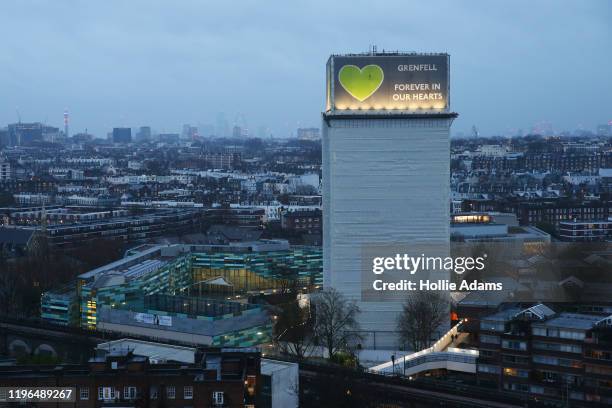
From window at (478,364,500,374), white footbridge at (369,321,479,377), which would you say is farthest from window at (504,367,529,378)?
white footbridge at (369,321,479,377)

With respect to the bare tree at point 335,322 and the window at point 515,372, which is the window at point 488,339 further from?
the bare tree at point 335,322

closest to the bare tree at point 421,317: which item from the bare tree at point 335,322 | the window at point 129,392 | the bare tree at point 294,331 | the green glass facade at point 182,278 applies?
the bare tree at point 335,322

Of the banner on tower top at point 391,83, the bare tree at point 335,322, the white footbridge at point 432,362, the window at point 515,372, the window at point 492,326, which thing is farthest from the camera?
the banner on tower top at point 391,83

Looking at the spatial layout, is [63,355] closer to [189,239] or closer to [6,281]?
[6,281]

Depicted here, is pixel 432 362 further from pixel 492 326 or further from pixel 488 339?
pixel 492 326

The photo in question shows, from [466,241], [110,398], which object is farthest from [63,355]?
[466,241]

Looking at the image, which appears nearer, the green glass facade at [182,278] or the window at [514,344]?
the window at [514,344]

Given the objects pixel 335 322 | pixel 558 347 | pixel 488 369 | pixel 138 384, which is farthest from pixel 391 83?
pixel 138 384

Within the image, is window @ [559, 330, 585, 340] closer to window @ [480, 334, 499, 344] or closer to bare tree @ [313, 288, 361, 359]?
window @ [480, 334, 499, 344]

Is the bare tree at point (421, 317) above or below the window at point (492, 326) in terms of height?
below

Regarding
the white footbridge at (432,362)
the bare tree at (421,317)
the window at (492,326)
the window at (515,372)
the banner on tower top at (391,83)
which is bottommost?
the white footbridge at (432,362)
